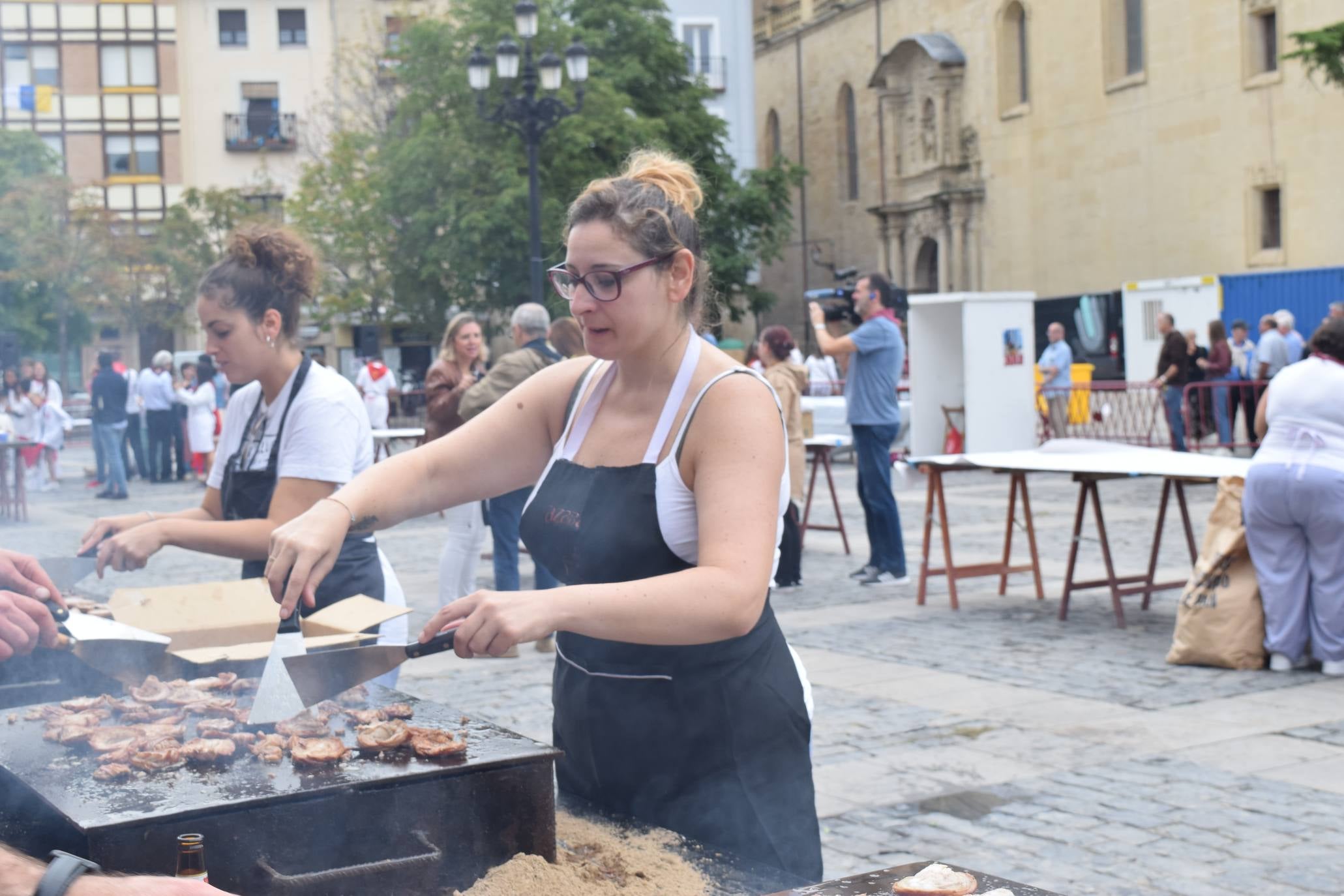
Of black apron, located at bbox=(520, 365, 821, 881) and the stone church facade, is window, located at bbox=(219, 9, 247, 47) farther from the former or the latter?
black apron, located at bbox=(520, 365, 821, 881)

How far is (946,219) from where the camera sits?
41125 millimetres

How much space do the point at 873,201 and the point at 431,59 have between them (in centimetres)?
1829

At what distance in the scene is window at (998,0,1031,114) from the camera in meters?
38.4

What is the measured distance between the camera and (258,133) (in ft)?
161

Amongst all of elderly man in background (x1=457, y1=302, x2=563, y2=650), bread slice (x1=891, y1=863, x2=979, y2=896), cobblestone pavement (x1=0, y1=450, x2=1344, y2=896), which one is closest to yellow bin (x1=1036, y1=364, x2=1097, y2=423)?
cobblestone pavement (x1=0, y1=450, x2=1344, y2=896)

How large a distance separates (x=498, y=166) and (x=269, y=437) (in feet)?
92.6

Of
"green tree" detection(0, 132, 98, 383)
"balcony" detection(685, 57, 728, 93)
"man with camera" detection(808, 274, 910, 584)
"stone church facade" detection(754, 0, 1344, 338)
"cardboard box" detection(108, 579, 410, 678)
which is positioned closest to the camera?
"cardboard box" detection(108, 579, 410, 678)

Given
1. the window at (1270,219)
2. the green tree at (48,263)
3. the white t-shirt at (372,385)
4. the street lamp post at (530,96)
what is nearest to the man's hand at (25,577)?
the street lamp post at (530,96)

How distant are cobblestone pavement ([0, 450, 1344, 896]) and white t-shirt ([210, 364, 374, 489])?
2042mm

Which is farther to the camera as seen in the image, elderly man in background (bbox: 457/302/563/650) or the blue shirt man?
the blue shirt man

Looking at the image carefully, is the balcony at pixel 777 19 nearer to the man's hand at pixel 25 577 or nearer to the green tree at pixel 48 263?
the green tree at pixel 48 263

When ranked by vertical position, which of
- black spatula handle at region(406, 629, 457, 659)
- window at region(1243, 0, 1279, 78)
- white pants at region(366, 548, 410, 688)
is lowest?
white pants at region(366, 548, 410, 688)

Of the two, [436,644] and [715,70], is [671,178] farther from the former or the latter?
[715,70]

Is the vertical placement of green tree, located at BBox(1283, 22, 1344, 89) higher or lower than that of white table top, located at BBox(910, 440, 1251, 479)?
higher
